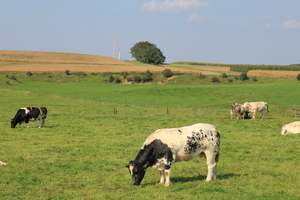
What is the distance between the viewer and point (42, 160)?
15719mm

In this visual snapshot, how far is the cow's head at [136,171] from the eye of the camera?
37.3ft

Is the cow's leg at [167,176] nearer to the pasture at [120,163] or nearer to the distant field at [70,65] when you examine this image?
the pasture at [120,163]

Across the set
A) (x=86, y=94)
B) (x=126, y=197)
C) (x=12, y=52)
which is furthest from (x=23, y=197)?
(x=12, y=52)

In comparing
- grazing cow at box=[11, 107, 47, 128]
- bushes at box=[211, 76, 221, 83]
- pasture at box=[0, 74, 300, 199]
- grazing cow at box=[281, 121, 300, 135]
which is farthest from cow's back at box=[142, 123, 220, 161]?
bushes at box=[211, 76, 221, 83]

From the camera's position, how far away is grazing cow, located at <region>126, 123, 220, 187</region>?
11547 millimetres

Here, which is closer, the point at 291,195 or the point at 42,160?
the point at 291,195

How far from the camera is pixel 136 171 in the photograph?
11391 mm

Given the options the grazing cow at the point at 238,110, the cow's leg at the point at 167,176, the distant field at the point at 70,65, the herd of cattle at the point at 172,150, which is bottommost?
the grazing cow at the point at 238,110

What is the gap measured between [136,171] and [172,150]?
4.22ft

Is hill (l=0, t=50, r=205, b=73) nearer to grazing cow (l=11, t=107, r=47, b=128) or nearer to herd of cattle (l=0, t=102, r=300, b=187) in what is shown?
grazing cow (l=11, t=107, r=47, b=128)

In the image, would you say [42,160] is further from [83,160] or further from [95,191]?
[95,191]

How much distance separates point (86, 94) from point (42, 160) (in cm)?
5015

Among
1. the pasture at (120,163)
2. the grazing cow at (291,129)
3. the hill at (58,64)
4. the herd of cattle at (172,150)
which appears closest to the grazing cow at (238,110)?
the pasture at (120,163)

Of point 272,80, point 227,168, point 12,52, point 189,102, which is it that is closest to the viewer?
point 227,168
